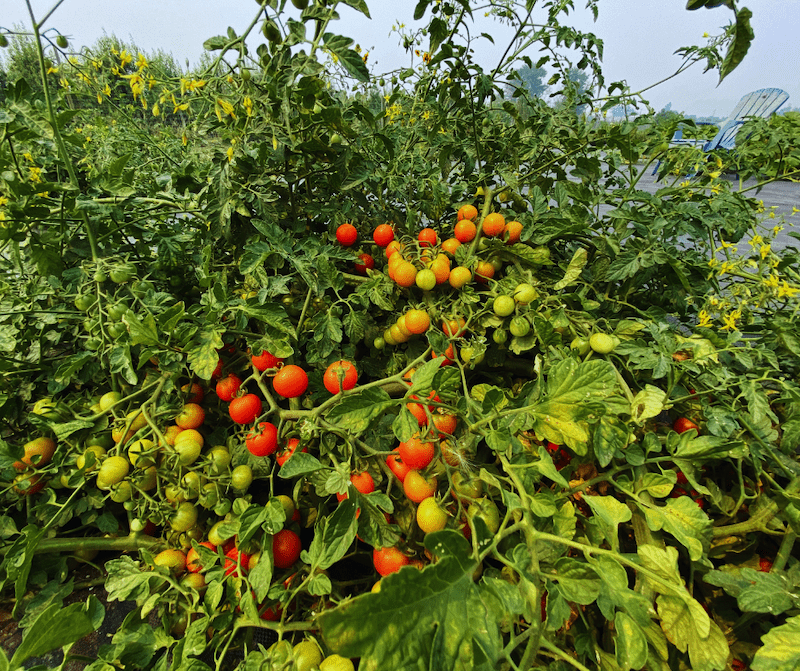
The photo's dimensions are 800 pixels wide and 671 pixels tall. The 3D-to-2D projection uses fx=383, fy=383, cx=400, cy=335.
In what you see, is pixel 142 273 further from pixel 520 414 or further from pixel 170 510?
pixel 520 414

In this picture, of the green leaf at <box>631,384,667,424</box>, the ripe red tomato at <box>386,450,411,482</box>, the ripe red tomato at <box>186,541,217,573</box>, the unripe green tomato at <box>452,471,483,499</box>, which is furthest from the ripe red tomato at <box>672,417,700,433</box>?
the ripe red tomato at <box>186,541,217,573</box>

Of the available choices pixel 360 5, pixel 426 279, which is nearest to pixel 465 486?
pixel 426 279

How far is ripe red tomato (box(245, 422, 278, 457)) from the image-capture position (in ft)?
2.11

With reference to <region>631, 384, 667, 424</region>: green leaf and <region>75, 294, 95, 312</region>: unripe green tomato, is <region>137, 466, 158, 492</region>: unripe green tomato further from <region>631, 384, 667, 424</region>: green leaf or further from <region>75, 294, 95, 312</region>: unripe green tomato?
<region>631, 384, 667, 424</region>: green leaf

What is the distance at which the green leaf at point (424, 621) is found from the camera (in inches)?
10.4

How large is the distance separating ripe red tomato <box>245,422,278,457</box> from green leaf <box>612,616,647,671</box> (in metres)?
0.53

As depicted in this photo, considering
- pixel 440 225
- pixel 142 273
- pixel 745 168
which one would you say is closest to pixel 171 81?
pixel 142 273

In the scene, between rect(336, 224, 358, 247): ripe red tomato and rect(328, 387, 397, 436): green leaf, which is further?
rect(336, 224, 358, 247): ripe red tomato

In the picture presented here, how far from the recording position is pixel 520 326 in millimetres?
705

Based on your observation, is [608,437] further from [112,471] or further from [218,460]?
[112,471]

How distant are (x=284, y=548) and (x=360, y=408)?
32 centimetres

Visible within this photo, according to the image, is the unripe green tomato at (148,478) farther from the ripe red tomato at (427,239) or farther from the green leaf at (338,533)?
the ripe red tomato at (427,239)

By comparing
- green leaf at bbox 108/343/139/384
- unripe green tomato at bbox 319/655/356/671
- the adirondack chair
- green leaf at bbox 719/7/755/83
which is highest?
the adirondack chair

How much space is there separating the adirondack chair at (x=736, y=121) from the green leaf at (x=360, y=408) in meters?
0.98
